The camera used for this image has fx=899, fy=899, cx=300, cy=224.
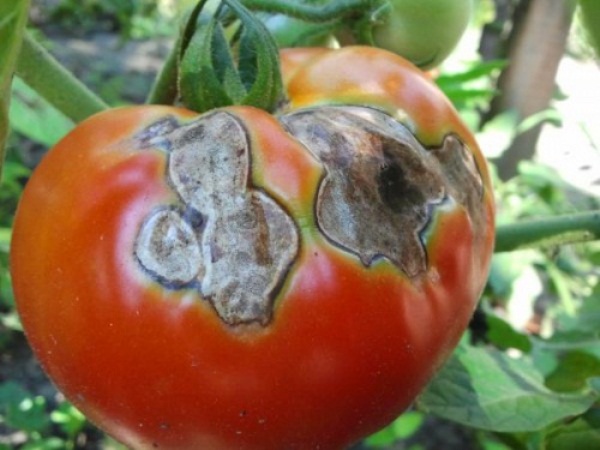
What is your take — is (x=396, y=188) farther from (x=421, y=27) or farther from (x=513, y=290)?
(x=513, y=290)

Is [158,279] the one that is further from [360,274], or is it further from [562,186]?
[562,186]

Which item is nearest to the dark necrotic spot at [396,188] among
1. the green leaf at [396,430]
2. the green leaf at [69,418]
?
the green leaf at [396,430]

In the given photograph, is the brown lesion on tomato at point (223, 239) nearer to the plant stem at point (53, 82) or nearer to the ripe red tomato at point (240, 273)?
the ripe red tomato at point (240, 273)

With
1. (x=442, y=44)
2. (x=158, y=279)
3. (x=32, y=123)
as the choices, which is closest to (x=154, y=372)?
(x=158, y=279)

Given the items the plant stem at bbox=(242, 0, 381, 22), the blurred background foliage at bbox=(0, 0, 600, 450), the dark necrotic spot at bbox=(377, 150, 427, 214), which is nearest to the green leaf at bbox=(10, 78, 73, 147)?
the blurred background foliage at bbox=(0, 0, 600, 450)

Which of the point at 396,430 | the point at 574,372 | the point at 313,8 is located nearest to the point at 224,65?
the point at 313,8

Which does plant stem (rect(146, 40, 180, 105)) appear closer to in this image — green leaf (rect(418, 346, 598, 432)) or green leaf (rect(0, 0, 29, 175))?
green leaf (rect(0, 0, 29, 175))
